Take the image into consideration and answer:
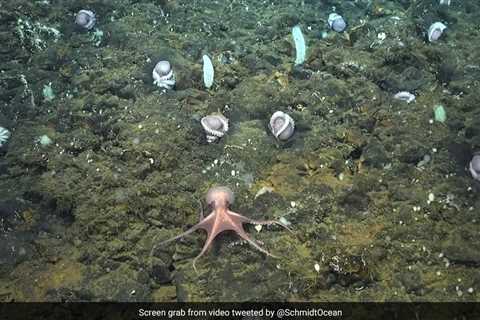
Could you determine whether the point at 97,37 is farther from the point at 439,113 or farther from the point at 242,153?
the point at 439,113

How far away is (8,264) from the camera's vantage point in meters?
3.17

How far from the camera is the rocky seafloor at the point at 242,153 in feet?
10.2

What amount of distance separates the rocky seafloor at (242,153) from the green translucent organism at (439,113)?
0.07 meters

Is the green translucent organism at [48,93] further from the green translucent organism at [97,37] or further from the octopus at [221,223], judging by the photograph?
the octopus at [221,223]

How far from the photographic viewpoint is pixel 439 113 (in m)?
3.97

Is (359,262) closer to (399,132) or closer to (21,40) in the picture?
(399,132)

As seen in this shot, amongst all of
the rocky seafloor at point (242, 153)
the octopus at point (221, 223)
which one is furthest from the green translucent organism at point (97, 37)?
the octopus at point (221, 223)

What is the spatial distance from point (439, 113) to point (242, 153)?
1.97m

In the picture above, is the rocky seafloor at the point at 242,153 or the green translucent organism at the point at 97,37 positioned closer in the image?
the rocky seafloor at the point at 242,153

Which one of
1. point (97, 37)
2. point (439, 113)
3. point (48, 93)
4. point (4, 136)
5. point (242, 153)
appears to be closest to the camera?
point (242, 153)

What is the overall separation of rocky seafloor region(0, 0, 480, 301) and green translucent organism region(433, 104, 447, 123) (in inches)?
2.7

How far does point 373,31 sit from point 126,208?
11.2 feet

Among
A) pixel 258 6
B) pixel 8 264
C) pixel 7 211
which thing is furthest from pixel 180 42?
pixel 8 264

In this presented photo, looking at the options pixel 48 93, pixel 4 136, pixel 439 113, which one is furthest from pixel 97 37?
pixel 439 113
